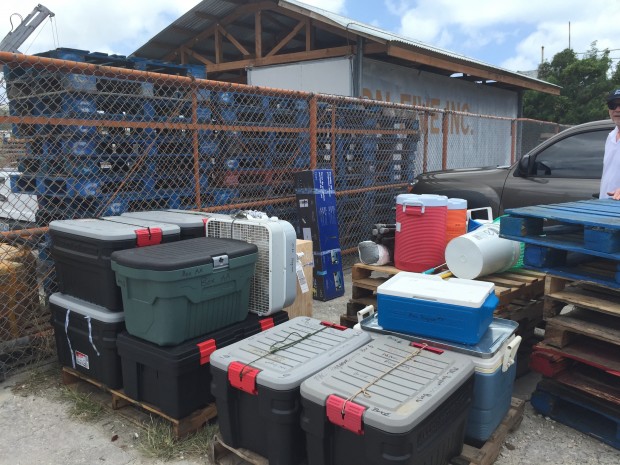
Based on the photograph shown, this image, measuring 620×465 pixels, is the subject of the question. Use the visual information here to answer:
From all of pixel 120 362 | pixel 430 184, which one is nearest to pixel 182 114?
pixel 120 362

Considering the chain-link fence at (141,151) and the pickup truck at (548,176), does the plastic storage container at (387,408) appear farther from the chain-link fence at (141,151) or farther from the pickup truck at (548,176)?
the pickup truck at (548,176)

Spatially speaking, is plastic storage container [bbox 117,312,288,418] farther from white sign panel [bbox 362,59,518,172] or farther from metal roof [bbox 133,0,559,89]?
white sign panel [bbox 362,59,518,172]

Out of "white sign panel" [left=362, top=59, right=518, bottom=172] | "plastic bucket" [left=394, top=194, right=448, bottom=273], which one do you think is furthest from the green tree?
"plastic bucket" [left=394, top=194, right=448, bottom=273]

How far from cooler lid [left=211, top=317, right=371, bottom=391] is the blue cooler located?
42 cm

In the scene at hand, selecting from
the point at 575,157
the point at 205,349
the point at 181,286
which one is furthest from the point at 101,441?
the point at 575,157

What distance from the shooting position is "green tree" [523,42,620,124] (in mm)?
23516

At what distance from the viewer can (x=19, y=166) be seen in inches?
176

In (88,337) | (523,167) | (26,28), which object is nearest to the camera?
(88,337)

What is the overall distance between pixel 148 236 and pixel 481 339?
220 centimetres

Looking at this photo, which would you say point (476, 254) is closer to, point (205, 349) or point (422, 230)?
point (422, 230)

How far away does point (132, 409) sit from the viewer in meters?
3.19

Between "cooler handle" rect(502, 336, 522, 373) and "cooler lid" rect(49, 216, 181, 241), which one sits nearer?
"cooler handle" rect(502, 336, 522, 373)

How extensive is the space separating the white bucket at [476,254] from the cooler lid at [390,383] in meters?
1.19

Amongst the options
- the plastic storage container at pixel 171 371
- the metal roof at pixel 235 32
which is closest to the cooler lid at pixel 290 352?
the plastic storage container at pixel 171 371
